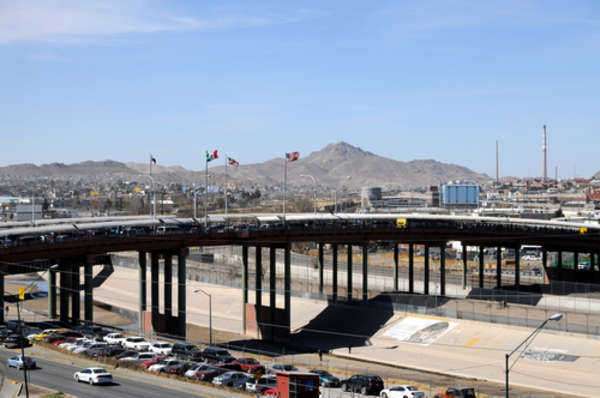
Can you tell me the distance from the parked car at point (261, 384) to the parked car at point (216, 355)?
31.8 feet

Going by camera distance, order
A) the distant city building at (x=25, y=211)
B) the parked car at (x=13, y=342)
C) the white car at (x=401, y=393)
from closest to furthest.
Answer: the white car at (x=401, y=393) < the parked car at (x=13, y=342) < the distant city building at (x=25, y=211)

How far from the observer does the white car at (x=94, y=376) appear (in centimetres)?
5269

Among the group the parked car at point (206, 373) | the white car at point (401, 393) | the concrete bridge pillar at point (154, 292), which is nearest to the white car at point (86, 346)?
the parked car at point (206, 373)

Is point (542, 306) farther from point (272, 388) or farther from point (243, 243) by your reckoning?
point (272, 388)

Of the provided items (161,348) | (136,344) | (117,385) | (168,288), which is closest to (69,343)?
(136,344)

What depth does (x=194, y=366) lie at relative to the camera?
5819cm

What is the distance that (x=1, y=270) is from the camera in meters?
83.0

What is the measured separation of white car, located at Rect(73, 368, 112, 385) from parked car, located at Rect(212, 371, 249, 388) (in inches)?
236

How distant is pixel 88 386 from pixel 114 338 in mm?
23084

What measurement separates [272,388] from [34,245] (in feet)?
104

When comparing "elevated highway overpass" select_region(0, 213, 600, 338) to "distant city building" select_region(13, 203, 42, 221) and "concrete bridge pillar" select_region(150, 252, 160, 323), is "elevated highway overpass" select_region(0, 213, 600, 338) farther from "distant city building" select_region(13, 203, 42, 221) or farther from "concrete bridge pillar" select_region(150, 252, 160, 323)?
"distant city building" select_region(13, 203, 42, 221)

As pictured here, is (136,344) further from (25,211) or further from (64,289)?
(25,211)

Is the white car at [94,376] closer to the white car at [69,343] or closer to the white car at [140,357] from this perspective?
the white car at [140,357]

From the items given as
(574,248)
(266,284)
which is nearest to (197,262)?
(266,284)
